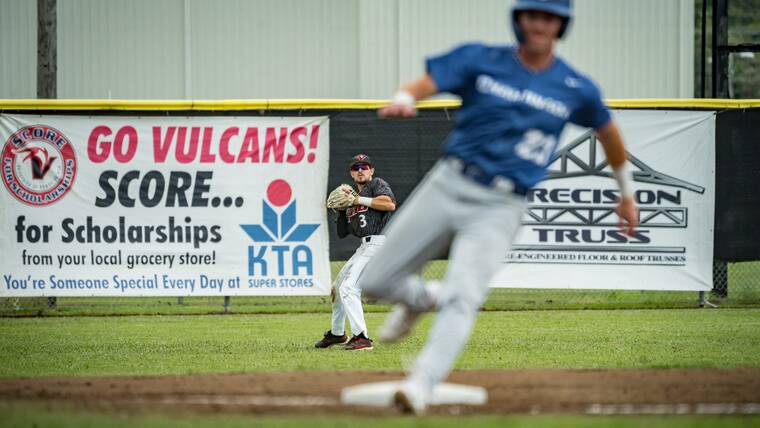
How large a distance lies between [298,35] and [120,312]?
11.7 meters

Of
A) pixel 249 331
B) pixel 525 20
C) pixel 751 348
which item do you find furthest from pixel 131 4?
pixel 525 20

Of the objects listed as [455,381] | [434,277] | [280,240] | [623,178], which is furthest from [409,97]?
[434,277]

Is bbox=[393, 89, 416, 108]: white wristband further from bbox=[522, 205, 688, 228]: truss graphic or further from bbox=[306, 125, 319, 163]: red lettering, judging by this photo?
bbox=[522, 205, 688, 228]: truss graphic

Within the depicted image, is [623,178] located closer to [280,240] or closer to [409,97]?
[409,97]

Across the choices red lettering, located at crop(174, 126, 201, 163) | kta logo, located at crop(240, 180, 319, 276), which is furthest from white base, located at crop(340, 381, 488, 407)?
red lettering, located at crop(174, 126, 201, 163)

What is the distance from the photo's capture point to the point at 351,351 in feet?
35.9

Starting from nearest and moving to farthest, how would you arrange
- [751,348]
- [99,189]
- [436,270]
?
[751,348] → [99,189] → [436,270]

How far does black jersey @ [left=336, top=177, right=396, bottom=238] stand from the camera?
37.7ft

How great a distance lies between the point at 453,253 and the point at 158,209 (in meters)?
9.33

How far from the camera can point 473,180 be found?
19.3 feet

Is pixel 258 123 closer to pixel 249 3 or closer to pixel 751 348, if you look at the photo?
pixel 751 348

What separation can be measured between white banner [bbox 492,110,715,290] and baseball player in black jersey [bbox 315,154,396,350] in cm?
384

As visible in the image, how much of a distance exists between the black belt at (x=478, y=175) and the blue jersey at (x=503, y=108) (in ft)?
0.05

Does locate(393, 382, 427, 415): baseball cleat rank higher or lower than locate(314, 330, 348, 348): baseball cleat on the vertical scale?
higher
